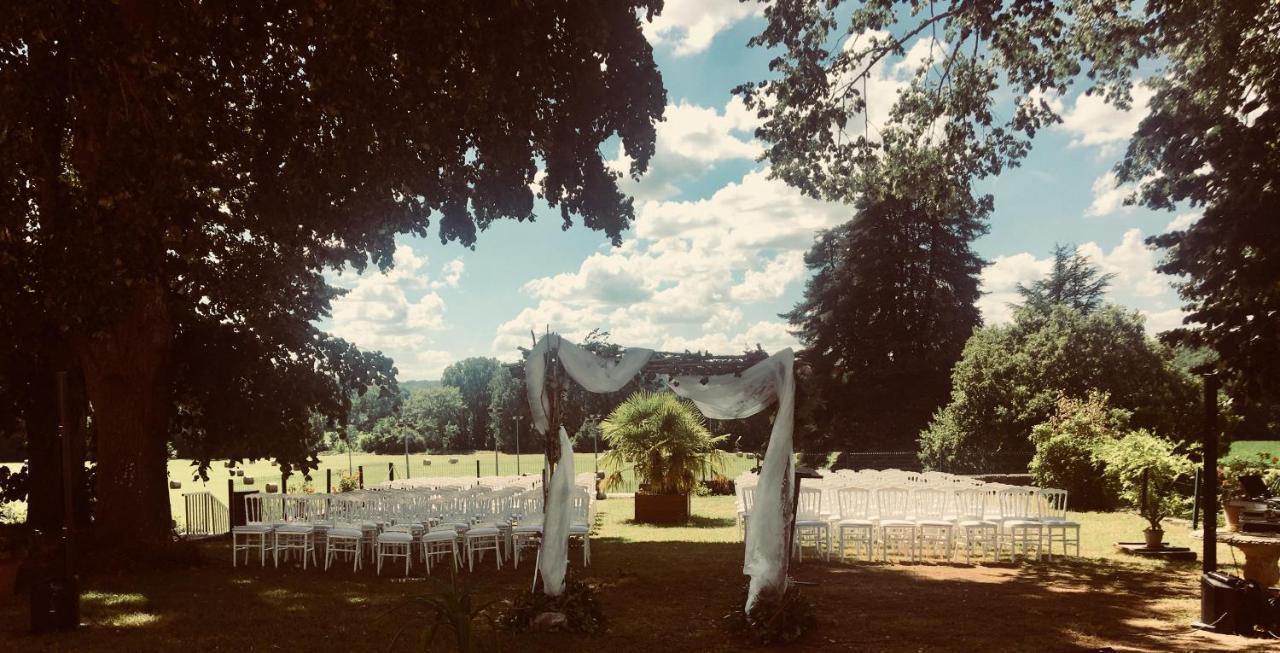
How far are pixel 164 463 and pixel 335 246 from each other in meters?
5.05

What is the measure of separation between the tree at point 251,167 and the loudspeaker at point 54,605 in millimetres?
2885

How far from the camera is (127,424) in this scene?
41.3 ft

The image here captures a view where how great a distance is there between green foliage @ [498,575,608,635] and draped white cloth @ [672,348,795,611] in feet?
5.03

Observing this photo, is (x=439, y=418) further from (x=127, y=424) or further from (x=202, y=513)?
(x=127, y=424)

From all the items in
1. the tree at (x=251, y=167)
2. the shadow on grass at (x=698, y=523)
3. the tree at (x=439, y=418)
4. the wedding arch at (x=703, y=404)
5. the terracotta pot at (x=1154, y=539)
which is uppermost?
the tree at (x=251, y=167)

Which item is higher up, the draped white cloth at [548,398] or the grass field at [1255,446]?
the draped white cloth at [548,398]

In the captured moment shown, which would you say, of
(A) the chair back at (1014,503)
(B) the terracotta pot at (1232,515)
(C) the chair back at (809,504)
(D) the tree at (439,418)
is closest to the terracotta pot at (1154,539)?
(B) the terracotta pot at (1232,515)

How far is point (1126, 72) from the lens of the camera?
598 inches

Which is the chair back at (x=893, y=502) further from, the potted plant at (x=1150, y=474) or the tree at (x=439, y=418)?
the tree at (x=439, y=418)

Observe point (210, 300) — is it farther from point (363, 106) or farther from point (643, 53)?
point (643, 53)

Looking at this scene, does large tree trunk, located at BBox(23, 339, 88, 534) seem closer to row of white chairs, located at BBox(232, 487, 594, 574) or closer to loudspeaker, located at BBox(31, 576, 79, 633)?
row of white chairs, located at BBox(232, 487, 594, 574)

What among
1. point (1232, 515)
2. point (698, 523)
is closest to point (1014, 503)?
point (1232, 515)

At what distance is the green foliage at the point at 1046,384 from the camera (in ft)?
→ 86.1

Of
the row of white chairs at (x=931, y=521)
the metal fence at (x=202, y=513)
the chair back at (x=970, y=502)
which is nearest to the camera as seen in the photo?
the row of white chairs at (x=931, y=521)
